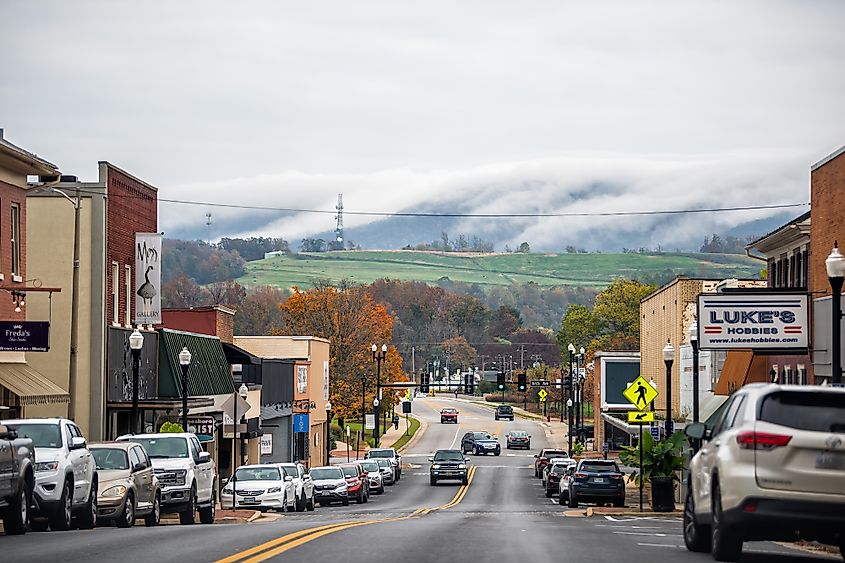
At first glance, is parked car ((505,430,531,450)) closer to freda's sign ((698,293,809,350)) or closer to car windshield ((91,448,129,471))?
freda's sign ((698,293,809,350))

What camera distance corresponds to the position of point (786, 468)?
13781 mm

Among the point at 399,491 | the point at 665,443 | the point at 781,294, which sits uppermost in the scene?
the point at 781,294

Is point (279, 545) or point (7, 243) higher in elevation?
point (7, 243)

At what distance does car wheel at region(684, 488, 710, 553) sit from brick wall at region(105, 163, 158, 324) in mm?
29294

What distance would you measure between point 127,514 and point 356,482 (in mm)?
26186

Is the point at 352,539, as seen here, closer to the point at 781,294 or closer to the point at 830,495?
the point at 830,495

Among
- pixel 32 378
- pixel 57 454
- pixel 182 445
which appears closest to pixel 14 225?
pixel 32 378

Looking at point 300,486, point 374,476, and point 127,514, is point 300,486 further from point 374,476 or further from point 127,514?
point 127,514

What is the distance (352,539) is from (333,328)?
82.0 meters

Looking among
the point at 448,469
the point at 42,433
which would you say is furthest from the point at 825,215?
the point at 448,469

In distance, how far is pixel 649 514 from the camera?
34.7m

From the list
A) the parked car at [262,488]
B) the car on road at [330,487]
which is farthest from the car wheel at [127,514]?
the car on road at [330,487]

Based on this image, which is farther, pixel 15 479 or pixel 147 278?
pixel 147 278

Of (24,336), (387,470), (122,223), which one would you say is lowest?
(387,470)
